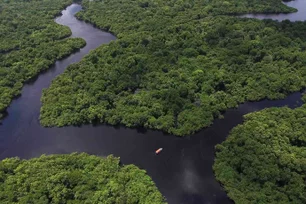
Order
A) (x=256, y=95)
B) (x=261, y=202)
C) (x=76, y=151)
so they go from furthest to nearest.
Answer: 1. (x=256, y=95)
2. (x=76, y=151)
3. (x=261, y=202)

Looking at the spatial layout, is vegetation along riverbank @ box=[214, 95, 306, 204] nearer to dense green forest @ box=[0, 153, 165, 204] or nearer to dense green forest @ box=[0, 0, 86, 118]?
dense green forest @ box=[0, 153, 165, 204]

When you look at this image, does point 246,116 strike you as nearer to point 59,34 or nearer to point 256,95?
point 256,95

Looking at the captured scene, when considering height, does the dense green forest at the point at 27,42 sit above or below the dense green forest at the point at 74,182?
above

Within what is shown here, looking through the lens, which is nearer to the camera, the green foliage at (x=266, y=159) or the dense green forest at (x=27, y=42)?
the green foliage at (x=266, y=159)

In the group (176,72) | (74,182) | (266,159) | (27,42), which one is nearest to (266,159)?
(266,159)

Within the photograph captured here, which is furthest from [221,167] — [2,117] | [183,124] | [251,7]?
[251,7]

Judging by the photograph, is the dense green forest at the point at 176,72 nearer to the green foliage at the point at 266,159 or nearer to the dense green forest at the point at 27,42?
the green foliage at the point at 266,159

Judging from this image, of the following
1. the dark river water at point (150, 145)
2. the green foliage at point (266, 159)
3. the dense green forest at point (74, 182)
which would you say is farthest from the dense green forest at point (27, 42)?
the green foliage at point (266, 159)
